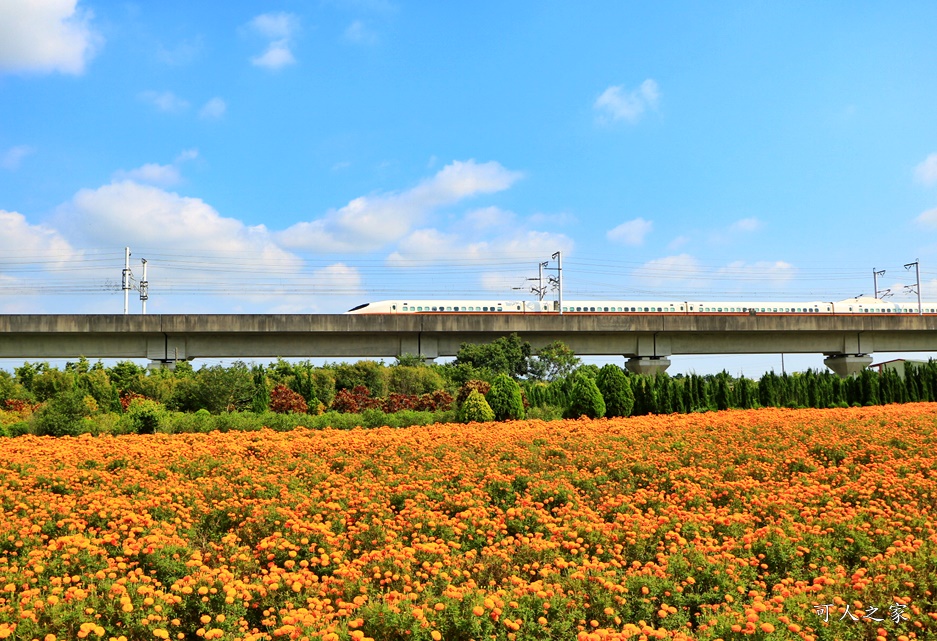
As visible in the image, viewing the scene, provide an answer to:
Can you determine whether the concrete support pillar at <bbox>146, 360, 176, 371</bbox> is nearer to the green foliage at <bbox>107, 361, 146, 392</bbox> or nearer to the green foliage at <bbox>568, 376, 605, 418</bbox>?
the green foliage at <bbox>107, 361, 146, 392</bbox>

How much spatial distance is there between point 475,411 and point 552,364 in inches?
549

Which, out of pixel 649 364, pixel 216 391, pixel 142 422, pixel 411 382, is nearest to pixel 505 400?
pixel 142 422

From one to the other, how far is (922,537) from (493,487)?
3.92m

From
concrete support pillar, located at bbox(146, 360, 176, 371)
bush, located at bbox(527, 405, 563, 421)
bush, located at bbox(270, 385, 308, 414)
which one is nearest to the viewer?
bush, located at bbox(527, 405, 563, 421)

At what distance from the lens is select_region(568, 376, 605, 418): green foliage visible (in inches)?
671

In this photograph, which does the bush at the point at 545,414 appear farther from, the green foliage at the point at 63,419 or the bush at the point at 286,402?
the green foliage at the point at 63,419

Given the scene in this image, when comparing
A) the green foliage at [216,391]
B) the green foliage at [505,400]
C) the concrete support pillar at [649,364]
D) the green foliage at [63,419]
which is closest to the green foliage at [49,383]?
the green foliage at [216,391]

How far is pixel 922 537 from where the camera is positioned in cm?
586

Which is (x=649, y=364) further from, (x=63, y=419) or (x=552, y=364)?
(x=63, y=419)

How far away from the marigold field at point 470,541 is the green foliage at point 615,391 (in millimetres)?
7525

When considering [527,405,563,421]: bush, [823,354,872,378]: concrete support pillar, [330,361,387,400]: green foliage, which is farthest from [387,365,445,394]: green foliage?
[823,354,872,378]: concrete support pillar

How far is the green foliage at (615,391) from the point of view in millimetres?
17641

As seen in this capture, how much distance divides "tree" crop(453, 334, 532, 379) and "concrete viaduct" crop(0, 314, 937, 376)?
78 cm

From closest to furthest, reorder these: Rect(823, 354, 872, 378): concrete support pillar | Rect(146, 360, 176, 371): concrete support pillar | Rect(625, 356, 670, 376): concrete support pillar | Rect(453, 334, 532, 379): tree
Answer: Rect(146, 360, 176, 371): concrete support pillar → Rect(453, 334, 532, 379): tree → Rect(625, 356, 670, 376): concrete support pillar → Rect(823, 354, 872, 378): concrete support pillar
